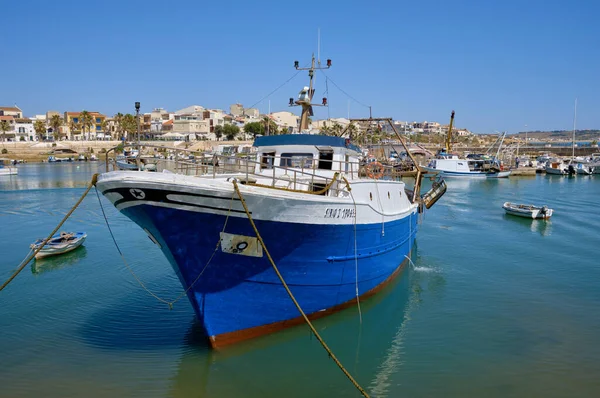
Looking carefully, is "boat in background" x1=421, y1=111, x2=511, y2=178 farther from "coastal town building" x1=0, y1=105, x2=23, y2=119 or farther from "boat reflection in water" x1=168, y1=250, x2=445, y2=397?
"coastal town building" x1=0, y1=105, x2=23, y2=119

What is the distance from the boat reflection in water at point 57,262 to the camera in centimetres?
1733

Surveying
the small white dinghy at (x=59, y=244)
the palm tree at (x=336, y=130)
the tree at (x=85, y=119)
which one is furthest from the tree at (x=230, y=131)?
the small white dinghy at (x=59, y=244)

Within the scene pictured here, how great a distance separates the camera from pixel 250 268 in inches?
376

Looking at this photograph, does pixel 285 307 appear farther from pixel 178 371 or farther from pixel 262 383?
pixel 178 371

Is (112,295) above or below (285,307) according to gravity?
below

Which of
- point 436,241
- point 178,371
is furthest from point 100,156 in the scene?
point 178,371

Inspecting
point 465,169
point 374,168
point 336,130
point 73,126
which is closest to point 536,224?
point 336,130

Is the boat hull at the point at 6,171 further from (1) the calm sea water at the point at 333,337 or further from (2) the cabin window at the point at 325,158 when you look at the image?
(2) the cabin window at the point at 325,158

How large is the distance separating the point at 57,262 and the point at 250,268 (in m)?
12.7

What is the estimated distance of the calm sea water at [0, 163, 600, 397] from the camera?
909 centimetres

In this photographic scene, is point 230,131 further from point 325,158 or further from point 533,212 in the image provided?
point 325,158

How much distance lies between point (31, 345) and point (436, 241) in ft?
63.0

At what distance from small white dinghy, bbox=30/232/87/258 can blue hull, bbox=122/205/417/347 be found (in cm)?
1148

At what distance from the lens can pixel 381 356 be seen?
10.5 meters
